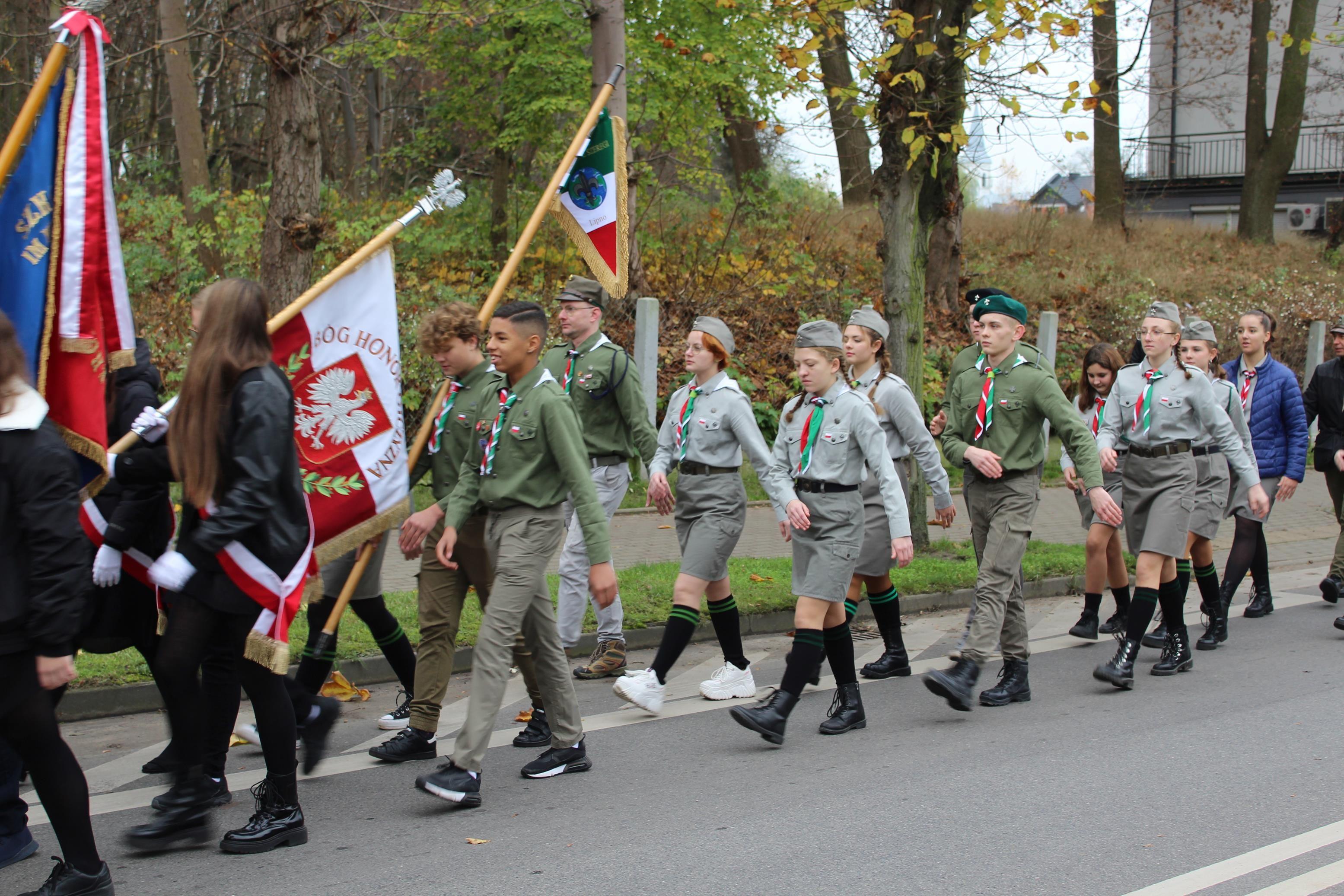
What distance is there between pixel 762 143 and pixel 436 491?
2479 cm

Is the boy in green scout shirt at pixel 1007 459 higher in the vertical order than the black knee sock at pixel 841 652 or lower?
higher

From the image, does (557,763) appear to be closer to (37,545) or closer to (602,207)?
(37,545)

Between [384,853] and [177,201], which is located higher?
[177,201]

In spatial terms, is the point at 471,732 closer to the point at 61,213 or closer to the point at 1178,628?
the point at 61,213

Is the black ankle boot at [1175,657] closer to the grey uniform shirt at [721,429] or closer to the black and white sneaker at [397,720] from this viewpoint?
the grey uniform shirt at [721,429]

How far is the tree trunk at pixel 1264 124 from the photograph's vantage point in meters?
26.3

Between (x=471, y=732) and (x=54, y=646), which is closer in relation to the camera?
(x=54, y=646)

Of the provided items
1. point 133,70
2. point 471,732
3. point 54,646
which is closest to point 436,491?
point 471,732

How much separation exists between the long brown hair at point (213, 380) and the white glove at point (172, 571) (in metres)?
0.19

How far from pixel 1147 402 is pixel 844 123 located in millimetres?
11347

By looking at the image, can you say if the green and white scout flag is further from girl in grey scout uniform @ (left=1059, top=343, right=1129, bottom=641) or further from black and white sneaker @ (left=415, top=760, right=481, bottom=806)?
black and white sneaker @ (left=415, top=760, right=481, bottom=806)

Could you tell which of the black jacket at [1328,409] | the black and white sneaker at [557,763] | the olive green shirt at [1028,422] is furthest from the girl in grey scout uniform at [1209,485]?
the black and white sneaker at [557,763]

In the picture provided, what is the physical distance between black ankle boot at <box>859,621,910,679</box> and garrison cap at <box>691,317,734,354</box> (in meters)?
1.82

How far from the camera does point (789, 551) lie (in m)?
11.2
